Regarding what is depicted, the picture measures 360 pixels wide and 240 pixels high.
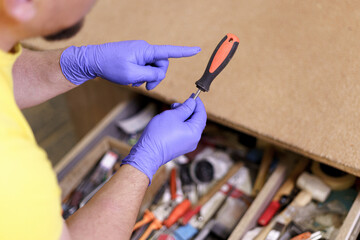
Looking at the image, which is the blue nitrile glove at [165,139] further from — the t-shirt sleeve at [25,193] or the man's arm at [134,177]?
the t-shirt sleeve at [25,193]

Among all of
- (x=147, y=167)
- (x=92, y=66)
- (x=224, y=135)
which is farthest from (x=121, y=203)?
(x=224, y=135)

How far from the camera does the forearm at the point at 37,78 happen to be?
85cm

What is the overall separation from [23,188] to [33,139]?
0.34 ft

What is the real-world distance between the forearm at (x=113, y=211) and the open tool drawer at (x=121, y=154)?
0.30 meters

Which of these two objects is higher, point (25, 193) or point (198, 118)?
point (198, 118)

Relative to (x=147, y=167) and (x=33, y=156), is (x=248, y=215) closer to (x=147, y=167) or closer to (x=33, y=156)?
(x=147, y=167)

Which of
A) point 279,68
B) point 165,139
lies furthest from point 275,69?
point 165,139

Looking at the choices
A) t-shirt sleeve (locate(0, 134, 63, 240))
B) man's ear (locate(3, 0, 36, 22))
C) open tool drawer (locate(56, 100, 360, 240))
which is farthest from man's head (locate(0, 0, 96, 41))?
open tool drawer (locate(56, 100, 360, 240))

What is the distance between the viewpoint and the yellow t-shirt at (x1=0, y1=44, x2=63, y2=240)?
0.51 metres

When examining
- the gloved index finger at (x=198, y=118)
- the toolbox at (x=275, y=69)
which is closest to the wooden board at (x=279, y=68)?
the toolbox at (x=275, y=69)

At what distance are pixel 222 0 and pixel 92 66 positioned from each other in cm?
43

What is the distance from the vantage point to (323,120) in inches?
32.0

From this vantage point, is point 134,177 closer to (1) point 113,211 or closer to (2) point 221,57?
(1) point 113,211

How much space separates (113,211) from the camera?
26.0 inches
